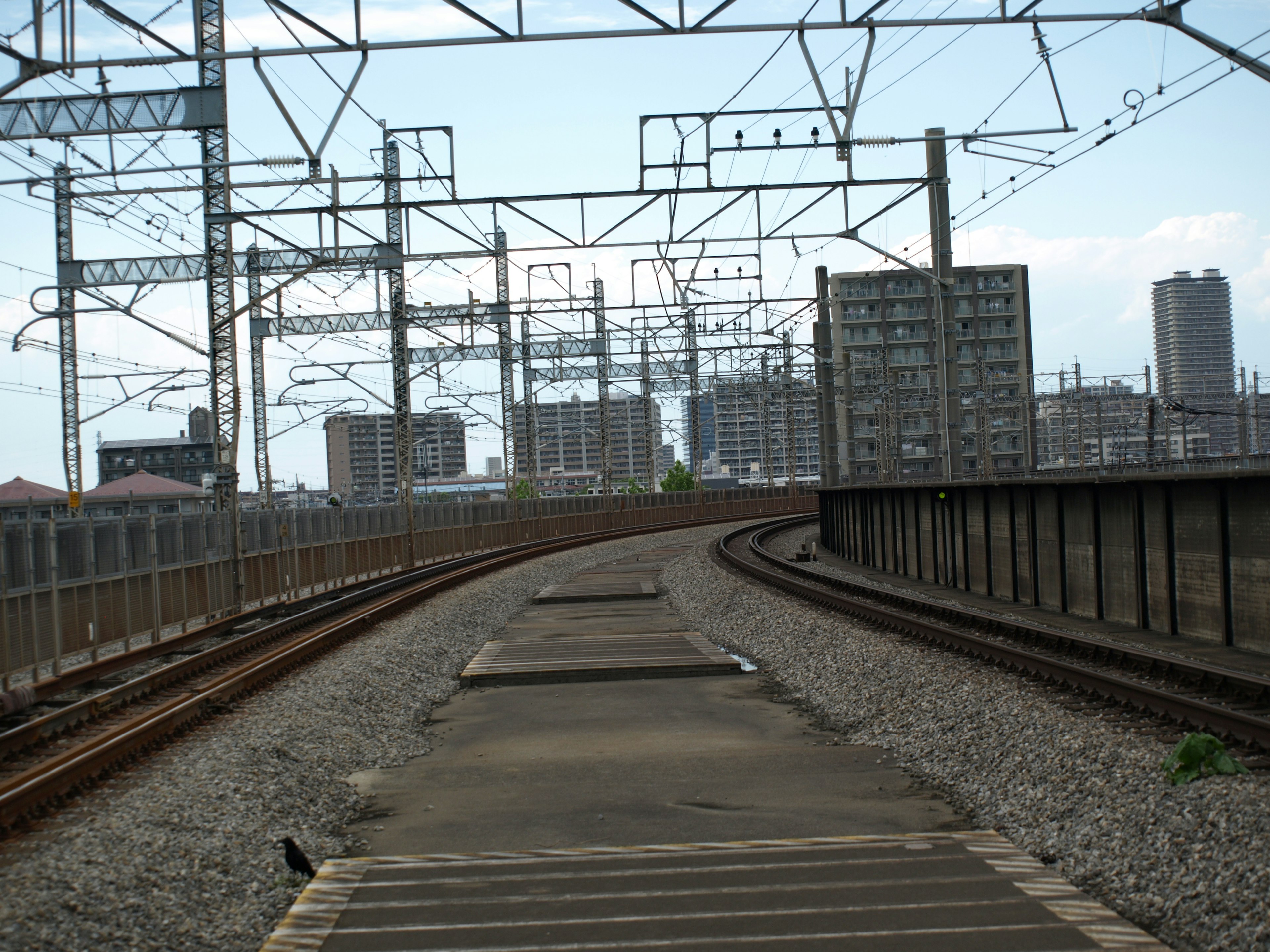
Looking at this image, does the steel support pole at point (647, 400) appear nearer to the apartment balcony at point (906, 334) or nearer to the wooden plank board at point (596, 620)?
the wooden plank board at point (596, 620)

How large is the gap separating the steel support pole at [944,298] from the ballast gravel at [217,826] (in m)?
15.1

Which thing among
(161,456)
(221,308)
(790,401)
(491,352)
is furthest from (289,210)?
(161,456)

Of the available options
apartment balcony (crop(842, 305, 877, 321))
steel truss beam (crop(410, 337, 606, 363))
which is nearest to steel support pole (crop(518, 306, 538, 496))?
steel truss beam (crop(410, 337, 606, 363))

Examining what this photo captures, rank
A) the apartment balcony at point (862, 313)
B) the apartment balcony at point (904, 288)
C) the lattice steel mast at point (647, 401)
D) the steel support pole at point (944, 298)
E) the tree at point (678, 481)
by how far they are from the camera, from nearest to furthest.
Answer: the steel support pole at point (944, 298), the lattice steel mast at point (647, 401), the apartment balcony at point (904, 288), the apartment balcony at point (862, 313), the tree at point (678, 481)

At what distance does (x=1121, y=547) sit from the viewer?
16938mm

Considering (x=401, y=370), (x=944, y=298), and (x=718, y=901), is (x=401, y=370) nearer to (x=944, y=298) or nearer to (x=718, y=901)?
(x=944, y=298)

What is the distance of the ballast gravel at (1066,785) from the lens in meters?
5.81

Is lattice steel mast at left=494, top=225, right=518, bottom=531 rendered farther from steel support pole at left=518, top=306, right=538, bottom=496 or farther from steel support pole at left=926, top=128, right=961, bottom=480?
steel support pole at left=926, top=128, right=961, bottom=480

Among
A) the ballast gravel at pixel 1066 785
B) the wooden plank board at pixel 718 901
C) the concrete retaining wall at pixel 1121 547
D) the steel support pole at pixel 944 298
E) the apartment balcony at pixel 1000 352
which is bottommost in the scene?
the wooden plank board at pixel 718 901

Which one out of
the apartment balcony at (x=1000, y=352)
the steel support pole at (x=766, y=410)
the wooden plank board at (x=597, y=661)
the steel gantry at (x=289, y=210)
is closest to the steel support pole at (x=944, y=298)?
the steel gantry at (x=289, y=210)

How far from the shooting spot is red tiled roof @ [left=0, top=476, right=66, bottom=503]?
49.2 metres

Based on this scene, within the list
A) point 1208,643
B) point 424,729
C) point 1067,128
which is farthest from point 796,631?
point 1067,128

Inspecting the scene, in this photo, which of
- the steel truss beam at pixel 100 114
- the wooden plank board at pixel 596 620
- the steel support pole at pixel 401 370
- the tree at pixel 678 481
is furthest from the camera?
the tree at pixel 678 481

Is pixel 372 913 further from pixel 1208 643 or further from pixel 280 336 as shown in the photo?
pixel 280 336
